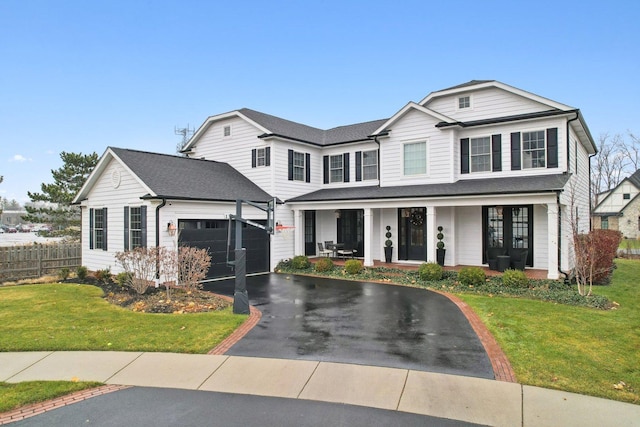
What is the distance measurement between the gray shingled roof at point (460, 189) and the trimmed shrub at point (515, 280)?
9.27 feet

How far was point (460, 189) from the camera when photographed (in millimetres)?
15234

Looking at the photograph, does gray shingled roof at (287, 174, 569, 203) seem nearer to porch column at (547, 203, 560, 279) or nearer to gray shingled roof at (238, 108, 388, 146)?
porch column at (547, 203, 560, 279)

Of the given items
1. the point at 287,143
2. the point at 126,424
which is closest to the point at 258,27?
the point at 287,143

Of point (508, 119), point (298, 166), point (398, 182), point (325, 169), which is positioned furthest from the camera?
point (325, 169)

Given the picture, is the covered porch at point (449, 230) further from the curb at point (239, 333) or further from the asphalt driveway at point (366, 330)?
the curb at point (239, 333)

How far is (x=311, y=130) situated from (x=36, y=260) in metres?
15.2

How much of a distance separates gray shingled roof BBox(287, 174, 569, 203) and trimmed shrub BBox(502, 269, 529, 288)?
9.27 feet

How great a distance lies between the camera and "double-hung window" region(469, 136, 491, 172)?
647 inches

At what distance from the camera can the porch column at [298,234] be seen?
1947cm

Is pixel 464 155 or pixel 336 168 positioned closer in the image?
pixel 464 155

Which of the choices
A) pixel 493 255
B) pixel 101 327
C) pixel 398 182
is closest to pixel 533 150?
pixel 493 255

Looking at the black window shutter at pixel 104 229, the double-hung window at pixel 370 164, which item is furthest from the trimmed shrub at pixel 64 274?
the double-hung window at pixel 370 164

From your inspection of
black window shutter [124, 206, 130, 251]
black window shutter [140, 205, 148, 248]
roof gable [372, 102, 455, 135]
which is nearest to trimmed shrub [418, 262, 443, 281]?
roof gable [372, 102, 455, 135]

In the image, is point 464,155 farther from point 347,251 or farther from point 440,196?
point 347,251
